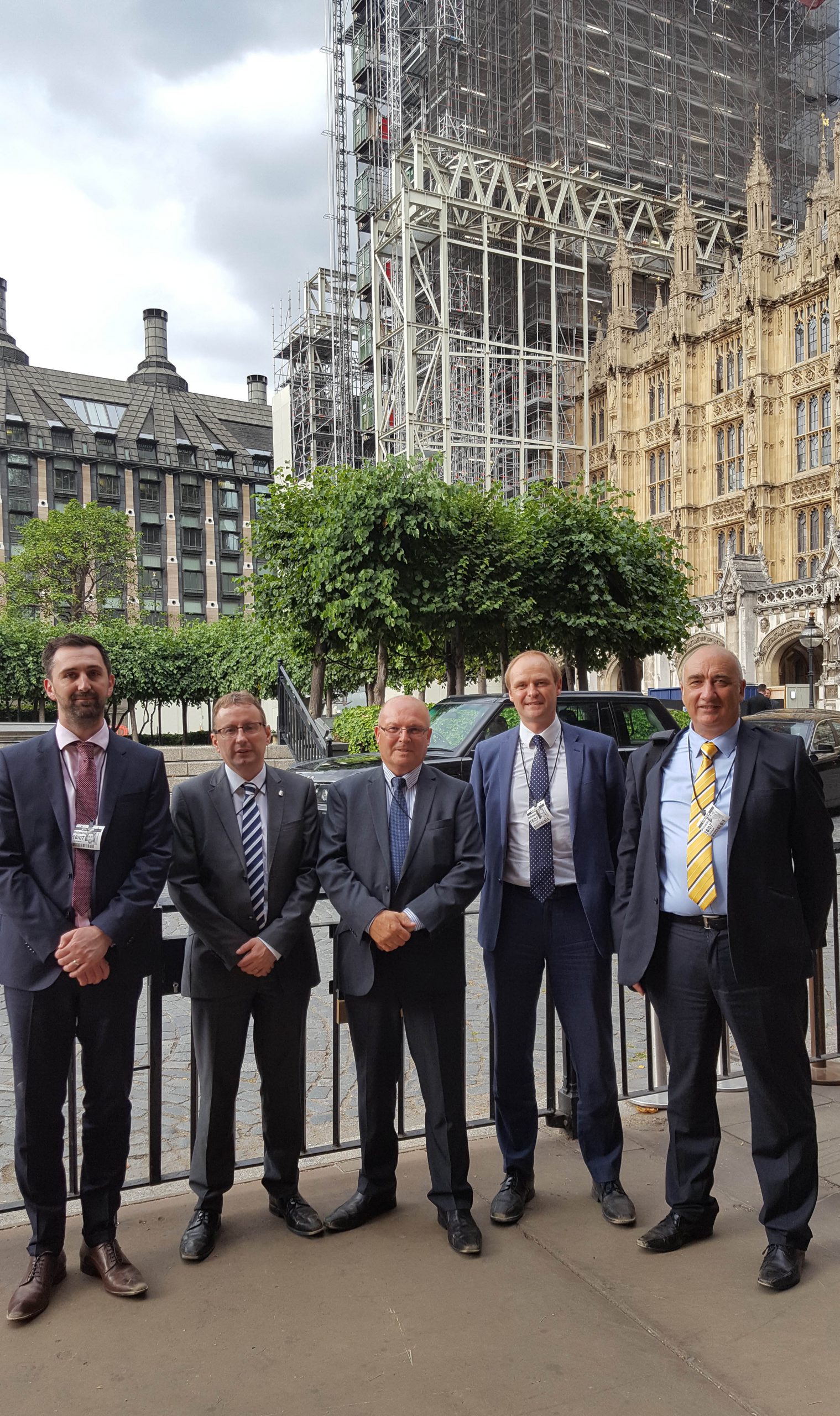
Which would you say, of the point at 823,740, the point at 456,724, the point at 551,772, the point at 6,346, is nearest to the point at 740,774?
the point at 551,772

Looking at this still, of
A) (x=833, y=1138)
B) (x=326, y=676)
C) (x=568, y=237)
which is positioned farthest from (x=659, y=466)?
(x=833, y=1138)

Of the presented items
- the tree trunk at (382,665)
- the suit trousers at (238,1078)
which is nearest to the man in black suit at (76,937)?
the suit trousers at (238,1078)

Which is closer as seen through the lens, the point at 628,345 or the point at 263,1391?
the point at 263,1391

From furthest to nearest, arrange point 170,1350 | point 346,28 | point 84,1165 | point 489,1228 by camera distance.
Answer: point 346,28, point 489,1228, point 84,1165, point 170,1350

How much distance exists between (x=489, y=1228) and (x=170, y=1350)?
1157mm

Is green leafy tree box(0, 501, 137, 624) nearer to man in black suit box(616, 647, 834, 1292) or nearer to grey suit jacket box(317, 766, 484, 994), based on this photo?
grey suit jacket box(317, 766, 484, 994)

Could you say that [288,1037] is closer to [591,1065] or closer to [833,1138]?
[591,1065]

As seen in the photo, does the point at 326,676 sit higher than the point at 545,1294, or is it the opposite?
the point at 326,676

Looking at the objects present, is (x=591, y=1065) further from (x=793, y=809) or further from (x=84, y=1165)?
(x=84, y=1165)

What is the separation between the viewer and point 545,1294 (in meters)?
3.05

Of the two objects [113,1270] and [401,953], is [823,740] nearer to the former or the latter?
[401,953]

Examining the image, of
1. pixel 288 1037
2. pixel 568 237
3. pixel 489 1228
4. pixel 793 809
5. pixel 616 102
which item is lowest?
pixel 489 1228

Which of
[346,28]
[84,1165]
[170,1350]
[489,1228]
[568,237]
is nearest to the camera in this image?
[170,1350]

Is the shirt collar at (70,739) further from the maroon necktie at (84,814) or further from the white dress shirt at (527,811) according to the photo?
the white dress shirt at (527,811)
